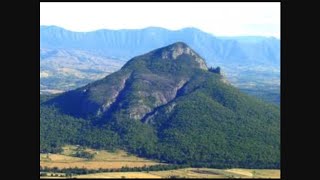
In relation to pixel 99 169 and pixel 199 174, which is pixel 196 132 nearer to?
pixel 199 174

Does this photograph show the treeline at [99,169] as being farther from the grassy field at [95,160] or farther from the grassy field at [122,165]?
the grassy field at [95,160]

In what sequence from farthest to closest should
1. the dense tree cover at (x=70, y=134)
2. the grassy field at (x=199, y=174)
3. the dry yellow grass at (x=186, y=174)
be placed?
1. the dense tree cover at (x=70, y=134)
2. the dry yellow grass at (x=186, y=174)
3. the grassy field at (x=199, y=174)

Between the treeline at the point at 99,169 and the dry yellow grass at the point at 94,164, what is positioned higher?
the dry yellow grass at the point at 94,164

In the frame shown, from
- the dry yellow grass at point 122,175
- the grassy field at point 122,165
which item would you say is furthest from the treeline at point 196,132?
the dry yellow grass at point 122,175

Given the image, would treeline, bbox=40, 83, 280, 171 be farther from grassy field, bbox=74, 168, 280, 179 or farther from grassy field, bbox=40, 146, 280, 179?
grassy field, bbox=74, 168, 280, 179
